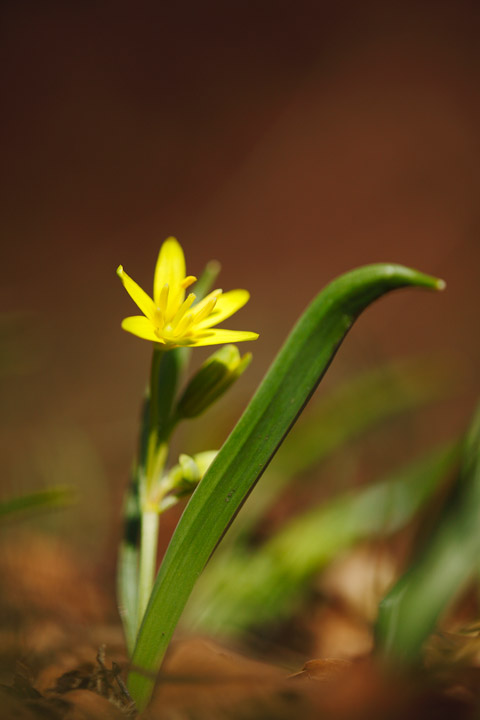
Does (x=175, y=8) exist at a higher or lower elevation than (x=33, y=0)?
higher

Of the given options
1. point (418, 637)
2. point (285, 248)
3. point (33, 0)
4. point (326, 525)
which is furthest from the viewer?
point (33, 0)

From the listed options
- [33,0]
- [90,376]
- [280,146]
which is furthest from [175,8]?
[90,376]

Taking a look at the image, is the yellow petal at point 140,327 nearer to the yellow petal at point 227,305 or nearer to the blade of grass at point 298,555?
the yellow petal at point 227,305

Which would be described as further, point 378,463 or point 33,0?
point 33,0

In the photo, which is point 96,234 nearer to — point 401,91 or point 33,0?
point 33,0

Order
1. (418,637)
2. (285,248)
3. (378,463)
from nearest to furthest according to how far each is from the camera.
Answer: (418,637), (378,463), (285,248)

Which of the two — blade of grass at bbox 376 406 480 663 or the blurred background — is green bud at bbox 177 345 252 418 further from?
the blurred background

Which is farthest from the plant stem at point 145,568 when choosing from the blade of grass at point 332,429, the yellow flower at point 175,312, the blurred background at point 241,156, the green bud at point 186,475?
the blurred background at point 241,156

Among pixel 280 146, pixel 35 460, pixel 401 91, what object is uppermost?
pixel 401 91
